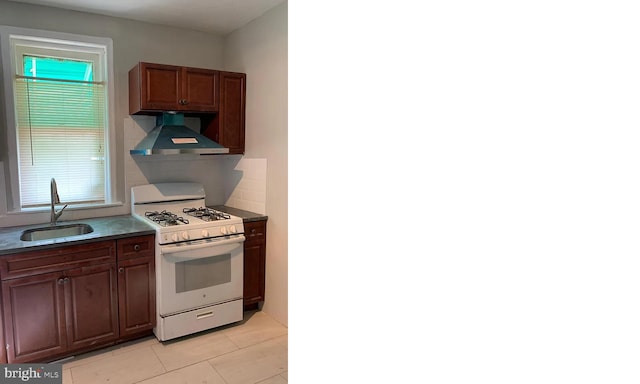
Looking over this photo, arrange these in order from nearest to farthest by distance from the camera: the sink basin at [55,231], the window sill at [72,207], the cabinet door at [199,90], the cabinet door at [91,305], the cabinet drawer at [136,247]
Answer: the cabinet door at [91,305] → the cabinet drawer at [136,247] → the sink basin at [55,231] → the window sill at [72,207] → the cabinet door at [199,90]

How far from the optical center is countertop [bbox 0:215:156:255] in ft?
7.99

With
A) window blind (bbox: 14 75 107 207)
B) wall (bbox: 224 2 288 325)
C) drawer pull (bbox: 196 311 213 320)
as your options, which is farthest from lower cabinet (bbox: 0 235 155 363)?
wall (bbox: 224 2 288 325)

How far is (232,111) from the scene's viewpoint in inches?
139

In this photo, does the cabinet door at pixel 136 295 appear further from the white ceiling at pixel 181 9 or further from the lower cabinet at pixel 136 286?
the white ceiling at pixel 181 9

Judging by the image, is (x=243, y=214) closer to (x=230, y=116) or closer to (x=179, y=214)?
(x=179, y=214)

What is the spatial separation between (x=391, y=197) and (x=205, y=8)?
3178mm

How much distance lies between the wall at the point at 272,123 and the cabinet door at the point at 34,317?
154 centimetres

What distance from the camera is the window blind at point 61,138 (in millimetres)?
3047

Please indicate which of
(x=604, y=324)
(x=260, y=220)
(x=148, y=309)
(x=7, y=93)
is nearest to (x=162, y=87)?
(x=7, y=93)

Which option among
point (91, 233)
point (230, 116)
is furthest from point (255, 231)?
point (91, 233)

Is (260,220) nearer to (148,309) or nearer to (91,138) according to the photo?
(148,309)

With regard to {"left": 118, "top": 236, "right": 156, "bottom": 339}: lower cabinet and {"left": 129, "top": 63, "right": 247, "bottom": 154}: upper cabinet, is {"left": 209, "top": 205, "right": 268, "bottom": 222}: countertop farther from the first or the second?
{"left": 118, "top": 236, "right": 156, "bottom": 339}: lower cabinet

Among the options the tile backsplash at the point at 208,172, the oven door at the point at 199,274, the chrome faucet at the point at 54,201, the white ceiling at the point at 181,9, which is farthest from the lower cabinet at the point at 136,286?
the white ceiling at the point at 181,9

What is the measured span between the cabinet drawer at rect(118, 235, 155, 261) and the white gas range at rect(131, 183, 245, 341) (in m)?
0.07
